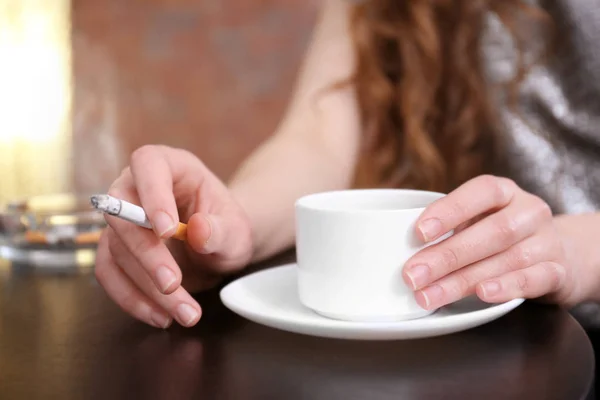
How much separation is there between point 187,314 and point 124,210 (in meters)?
0.10

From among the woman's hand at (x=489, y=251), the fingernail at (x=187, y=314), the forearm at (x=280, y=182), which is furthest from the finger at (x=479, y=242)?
the forearm at (x=280, y=182)

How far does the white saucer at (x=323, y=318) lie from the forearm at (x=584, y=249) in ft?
0.46

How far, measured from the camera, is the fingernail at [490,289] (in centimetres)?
52

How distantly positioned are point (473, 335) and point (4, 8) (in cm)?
184

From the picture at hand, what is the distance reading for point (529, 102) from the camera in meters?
1.08

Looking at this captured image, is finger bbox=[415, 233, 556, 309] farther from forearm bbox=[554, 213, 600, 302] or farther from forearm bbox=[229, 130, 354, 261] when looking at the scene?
forearm bbox=[229, 130, 354, 261]

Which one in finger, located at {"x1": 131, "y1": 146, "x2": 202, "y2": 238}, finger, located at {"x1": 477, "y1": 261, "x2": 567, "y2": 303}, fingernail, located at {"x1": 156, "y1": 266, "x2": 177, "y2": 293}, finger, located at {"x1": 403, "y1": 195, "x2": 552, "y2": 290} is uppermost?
finger, located at {"x1": 131, "y1": 146, "x2": 202, "y2": 238}

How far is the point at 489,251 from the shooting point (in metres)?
0.54

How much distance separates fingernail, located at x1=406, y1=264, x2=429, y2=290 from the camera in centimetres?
50

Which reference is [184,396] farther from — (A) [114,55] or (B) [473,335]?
(A) [114,55]

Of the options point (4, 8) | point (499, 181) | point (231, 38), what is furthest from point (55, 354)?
point (4, 8)

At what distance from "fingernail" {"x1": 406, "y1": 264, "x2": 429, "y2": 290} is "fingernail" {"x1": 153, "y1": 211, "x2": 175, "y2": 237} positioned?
0.59 feet

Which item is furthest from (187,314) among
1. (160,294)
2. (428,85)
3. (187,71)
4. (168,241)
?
(187,71)

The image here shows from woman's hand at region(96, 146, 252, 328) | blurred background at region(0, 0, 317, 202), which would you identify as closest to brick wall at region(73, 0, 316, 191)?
blurred background at region(0, 0, 317, 202)
